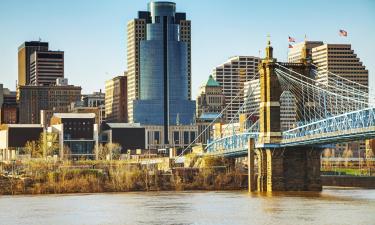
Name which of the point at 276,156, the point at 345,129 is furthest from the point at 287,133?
the point at 345,129

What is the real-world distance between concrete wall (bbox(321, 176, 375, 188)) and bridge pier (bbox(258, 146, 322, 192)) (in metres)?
24.8

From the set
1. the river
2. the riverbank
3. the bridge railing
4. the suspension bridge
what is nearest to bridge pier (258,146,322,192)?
the suspension bridge

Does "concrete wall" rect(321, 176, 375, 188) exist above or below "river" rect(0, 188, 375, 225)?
above

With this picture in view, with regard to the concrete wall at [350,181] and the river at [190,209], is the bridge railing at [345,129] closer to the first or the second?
the river at [190,209]

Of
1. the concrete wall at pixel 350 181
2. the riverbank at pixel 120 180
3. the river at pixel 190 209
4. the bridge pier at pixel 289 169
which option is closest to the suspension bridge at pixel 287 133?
the bridge pier at pixel 289 169

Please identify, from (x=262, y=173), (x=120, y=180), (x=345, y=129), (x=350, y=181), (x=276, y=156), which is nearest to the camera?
(x=345, y=129)

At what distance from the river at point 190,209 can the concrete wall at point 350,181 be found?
32.4 metres

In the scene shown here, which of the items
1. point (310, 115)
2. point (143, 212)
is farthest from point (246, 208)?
point (310, 115)

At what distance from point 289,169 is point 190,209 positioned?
29.1 metres

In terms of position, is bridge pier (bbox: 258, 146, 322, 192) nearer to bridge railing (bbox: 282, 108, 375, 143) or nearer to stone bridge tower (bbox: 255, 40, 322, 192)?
stone bridge tower (bbox: 255, 40, 322, 192)

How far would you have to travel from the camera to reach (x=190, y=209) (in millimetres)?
87562

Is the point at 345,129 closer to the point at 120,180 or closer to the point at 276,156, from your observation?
the point at 276,156

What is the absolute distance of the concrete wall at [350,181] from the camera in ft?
459

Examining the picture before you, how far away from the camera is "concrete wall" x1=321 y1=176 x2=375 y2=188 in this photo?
13988 centimetres
